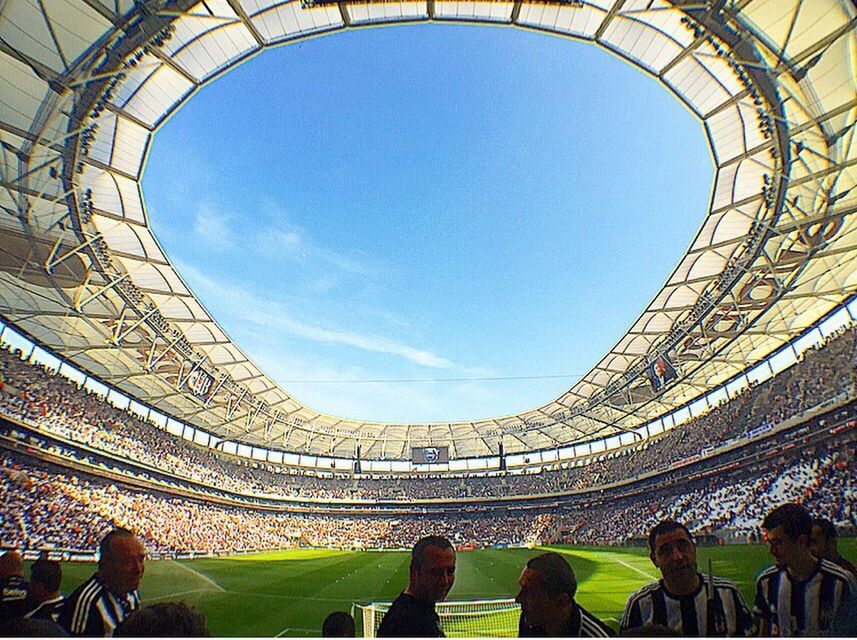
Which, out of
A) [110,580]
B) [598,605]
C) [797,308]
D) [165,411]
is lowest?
[598,605]

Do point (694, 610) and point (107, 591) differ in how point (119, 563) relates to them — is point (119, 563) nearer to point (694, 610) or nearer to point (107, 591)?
point (107, 591)

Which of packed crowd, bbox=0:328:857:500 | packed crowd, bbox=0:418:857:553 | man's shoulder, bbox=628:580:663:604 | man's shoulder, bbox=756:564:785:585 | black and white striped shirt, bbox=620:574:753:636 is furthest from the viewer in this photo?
packed crowd, bbox=0:328:857:500

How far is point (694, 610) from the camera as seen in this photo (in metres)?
3.38

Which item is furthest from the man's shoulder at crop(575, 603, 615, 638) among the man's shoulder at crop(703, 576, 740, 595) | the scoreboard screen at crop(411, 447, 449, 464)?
the scoreboard screen at crop(411, 447, 449, 464)

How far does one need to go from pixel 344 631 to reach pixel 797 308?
30.9 m

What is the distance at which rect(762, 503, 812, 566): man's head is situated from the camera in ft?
11.8

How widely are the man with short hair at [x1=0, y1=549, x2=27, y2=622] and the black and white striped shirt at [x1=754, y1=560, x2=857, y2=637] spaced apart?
19.8 feet

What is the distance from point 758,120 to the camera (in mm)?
15531

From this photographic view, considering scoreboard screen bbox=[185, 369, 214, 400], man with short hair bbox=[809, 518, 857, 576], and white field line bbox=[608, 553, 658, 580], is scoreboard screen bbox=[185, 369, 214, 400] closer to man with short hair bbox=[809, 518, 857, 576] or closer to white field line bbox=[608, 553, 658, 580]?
white field line bbox=[608, 553, 658, 580]

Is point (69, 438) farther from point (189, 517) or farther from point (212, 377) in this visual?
point (189, 517)

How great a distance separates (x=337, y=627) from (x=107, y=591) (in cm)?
173

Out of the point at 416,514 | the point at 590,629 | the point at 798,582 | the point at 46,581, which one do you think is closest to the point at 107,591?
the point at 46,581

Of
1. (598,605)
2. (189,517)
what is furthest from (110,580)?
(189,517)

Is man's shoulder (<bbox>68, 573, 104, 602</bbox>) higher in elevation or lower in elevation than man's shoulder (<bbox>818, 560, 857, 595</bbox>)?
lower
